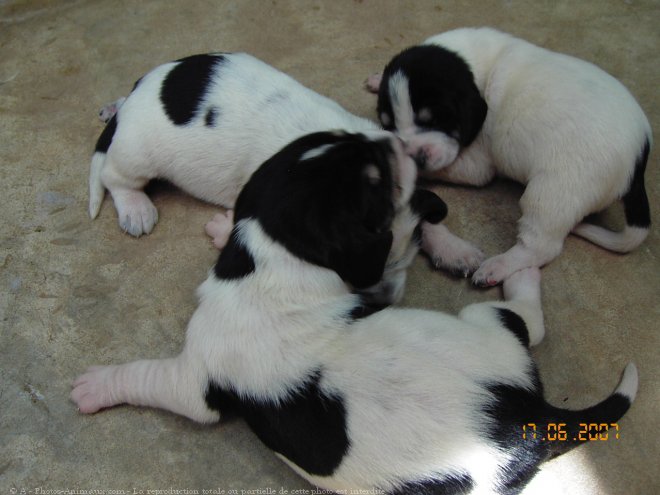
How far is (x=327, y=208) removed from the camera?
8.11 ft

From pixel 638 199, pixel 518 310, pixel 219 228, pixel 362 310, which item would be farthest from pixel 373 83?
pixel 362 310

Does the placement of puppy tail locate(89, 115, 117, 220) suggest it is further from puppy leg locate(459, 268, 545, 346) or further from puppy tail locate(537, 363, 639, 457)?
puppy tail locate(537, 363, 639, 457)

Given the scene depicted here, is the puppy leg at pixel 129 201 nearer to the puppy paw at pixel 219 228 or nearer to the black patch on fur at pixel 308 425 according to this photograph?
the puppy paw at pixel 219 228

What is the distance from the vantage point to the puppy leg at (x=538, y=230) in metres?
3.26

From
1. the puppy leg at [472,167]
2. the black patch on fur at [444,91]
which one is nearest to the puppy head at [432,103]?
the black patch on fur at [444,91]

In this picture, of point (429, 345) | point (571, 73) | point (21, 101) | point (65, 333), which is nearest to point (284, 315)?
point (429, 345)

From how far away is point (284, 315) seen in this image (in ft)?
8.39

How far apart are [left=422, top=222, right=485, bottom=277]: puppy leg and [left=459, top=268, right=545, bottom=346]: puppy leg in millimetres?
234

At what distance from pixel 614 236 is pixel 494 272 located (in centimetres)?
76

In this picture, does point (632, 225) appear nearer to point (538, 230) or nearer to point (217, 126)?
point (538, 230)

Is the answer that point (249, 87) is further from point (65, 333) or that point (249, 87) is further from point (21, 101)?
point (21, 101)

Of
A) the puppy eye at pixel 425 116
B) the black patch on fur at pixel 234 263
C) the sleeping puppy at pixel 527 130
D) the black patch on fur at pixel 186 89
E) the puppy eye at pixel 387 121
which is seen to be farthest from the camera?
the puppy eye at pixel 387 121

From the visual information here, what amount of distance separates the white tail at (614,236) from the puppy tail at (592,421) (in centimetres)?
75
